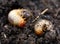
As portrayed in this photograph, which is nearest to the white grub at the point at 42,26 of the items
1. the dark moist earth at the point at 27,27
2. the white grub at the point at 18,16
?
the dark moist earth at the point at 27,27

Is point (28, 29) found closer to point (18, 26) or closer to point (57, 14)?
point (18, 26)

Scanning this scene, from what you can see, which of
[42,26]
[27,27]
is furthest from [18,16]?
[42,26]

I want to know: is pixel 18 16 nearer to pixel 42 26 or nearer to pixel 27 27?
pixel 27 27

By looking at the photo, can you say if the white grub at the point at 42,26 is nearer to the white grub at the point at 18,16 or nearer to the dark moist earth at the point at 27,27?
the dark moist earth at the point at 27,27

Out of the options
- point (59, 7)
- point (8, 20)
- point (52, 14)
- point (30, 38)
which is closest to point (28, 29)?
point (30, 38)

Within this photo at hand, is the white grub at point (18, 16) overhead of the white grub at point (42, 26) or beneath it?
overhead
